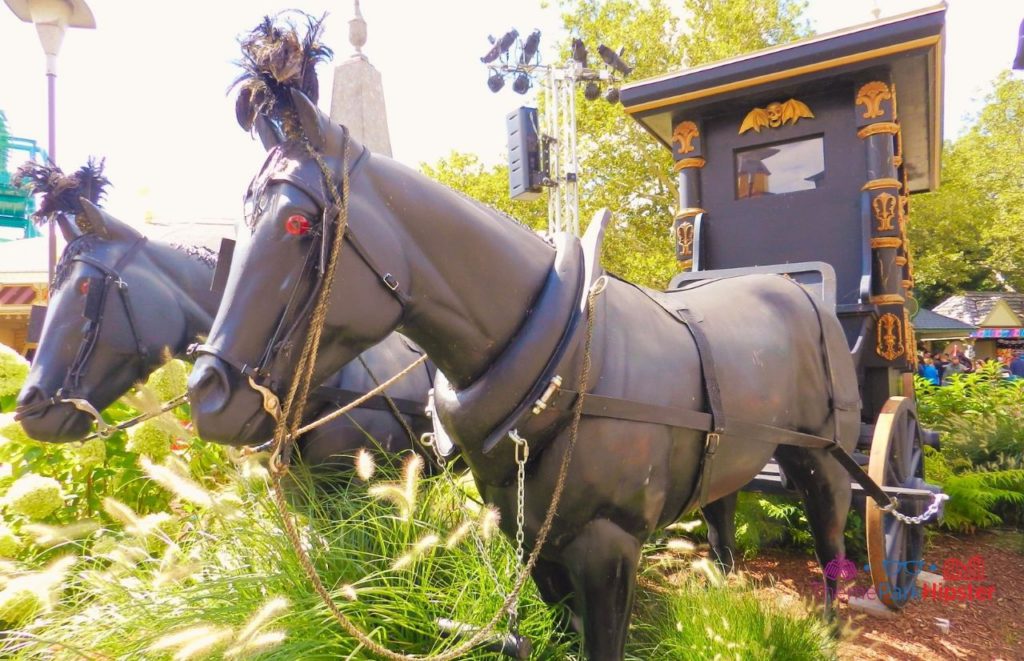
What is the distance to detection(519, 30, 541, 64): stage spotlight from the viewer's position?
10570 millimetres

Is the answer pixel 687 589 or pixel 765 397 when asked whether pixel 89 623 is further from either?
pixel 765 397

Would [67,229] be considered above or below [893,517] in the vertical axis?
above

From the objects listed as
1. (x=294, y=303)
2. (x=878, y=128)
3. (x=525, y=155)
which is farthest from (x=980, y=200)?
(x=294, y=303)

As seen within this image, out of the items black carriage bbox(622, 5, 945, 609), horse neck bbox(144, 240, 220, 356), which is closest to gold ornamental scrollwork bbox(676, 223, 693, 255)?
black carriage bbox(622, 5, 945, 609)

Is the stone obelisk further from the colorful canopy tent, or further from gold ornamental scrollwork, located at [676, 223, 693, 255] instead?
the colorful canopy tent

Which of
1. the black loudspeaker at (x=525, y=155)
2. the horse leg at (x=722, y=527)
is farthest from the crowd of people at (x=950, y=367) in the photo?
the horse leg at (x=722, y=527)

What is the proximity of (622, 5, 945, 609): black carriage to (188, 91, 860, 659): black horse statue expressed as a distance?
143 cm

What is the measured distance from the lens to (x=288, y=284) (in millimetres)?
1323

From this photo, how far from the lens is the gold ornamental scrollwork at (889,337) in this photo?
3520 mm

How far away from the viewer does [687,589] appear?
2.64 metres

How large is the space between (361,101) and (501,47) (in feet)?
18.9

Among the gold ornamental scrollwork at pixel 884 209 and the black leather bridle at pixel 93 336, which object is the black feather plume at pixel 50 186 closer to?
the black leather bridle at pixel 93 336

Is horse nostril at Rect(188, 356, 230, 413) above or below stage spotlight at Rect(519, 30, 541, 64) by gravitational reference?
below

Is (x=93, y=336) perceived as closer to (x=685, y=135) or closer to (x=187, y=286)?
(x=187, y=286)
